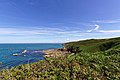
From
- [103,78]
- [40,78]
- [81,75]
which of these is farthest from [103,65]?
[40,78]

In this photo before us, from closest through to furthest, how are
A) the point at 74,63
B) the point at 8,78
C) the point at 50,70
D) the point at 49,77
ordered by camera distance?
the point at 8,78 < the point at 49,77 < the point at 50,70 < the point at 74,63

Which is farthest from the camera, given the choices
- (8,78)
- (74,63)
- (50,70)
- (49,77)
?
(74,63)

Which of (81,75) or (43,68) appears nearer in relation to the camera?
(81,75)

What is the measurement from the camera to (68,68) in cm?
1064

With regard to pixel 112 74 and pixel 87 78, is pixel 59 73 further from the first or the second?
pixel 112 74

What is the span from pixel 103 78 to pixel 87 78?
1042 millimetres

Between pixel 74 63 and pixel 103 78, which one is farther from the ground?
pixel 74 63

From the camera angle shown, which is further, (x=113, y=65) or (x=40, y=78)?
(x=113, y=65)

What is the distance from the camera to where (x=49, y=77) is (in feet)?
31.6

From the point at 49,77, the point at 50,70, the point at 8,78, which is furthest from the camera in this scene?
the point at 50,70

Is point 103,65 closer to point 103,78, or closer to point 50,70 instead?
point 103,78

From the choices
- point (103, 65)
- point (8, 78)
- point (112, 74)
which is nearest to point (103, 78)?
point (112, 74)

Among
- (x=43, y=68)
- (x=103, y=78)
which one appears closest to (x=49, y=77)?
(x=43, y=68)

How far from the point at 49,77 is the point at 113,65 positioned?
4.67 m
